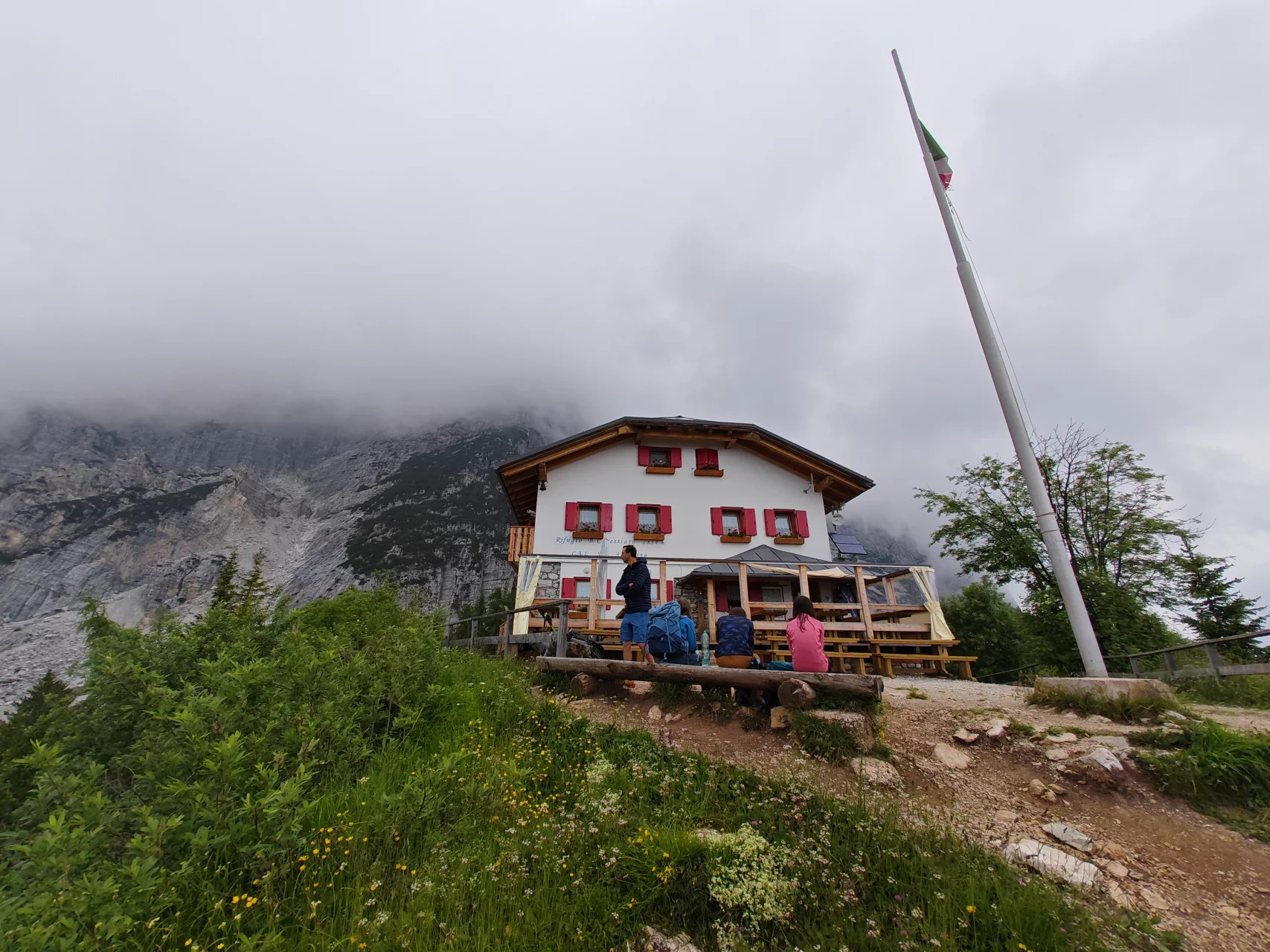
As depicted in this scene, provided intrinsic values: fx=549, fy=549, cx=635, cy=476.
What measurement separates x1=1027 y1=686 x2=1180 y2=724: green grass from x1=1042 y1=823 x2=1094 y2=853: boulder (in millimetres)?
2349

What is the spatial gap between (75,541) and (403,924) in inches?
6477

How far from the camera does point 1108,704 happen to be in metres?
5.86

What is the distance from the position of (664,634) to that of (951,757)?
4106 millimetres

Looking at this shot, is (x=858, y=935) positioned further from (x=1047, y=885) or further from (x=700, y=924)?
(x=1047, y=885)

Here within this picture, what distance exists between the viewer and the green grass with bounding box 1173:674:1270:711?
309 inches

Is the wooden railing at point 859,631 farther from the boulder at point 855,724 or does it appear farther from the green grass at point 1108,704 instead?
the boulder at point 855,724

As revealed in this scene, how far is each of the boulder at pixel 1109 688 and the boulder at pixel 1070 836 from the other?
8.35 ft

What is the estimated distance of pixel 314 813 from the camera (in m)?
3.77

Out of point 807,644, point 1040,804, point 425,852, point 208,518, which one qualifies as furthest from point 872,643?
point 208,518

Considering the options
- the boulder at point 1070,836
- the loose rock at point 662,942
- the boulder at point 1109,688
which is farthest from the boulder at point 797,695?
the loose rock at point 662,942

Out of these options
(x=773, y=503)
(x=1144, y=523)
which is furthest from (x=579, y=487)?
(x=1144, y=523)

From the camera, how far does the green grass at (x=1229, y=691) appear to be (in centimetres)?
784

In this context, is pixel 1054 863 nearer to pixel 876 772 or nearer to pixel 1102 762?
pixel 876 772

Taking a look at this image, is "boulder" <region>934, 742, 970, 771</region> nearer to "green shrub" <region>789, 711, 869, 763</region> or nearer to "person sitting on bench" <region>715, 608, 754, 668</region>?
"green shrub" <region>789, 711, 869, 763</region>
